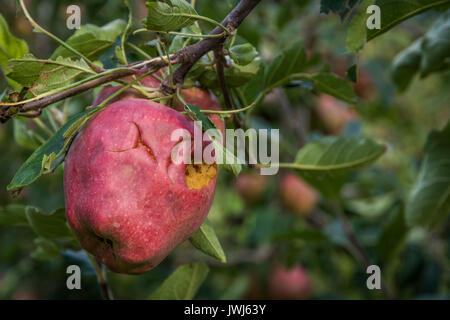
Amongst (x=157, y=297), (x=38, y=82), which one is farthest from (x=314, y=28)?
(x=38, y=82)

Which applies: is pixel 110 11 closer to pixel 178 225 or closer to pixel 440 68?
pixel 440 68

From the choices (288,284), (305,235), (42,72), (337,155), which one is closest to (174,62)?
(42,72)

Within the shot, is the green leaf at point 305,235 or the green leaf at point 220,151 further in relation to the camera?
the green leaf at point 305,235

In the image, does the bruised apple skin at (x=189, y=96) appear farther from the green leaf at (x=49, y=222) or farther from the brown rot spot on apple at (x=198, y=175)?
the green leaf at (x=49, y=222)

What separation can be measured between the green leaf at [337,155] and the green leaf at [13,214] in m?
0.52

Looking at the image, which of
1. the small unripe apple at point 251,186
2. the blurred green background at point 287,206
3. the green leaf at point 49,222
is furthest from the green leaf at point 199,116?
the small unripe apple at point 251,186

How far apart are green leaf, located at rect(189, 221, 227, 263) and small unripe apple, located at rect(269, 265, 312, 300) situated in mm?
1352

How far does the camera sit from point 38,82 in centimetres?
Result: 60

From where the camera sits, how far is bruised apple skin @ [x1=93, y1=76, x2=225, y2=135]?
658 mm

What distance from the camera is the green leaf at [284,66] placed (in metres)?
0.85

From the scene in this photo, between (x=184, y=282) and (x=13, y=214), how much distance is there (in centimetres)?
34
